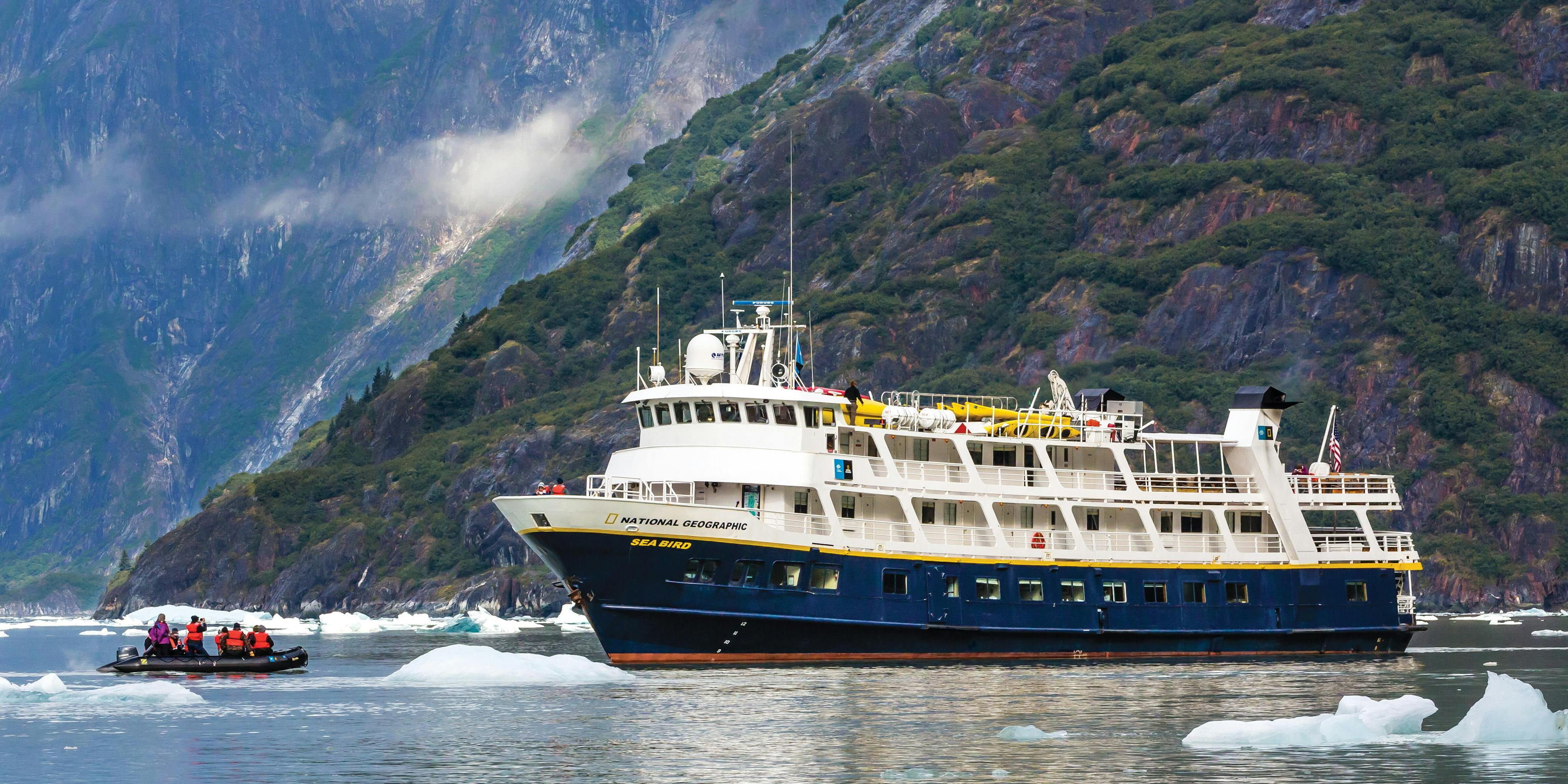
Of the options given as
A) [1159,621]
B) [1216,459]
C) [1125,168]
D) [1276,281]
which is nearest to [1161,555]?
[1159,621]

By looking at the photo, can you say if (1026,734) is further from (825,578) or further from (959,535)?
(959,535)

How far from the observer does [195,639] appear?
63.7m

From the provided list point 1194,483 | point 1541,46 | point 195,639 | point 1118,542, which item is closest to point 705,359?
point 1118,542

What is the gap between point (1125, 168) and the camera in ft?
616

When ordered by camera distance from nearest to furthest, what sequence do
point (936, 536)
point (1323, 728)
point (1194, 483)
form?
point (1323, 728)
point (936, 536)
point (1194, 483)

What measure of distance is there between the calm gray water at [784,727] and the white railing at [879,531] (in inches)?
167

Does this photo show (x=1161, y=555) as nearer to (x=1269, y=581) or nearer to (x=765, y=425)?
(x=1269, y=581)

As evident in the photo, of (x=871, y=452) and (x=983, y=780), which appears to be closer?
(x=983, y=780)

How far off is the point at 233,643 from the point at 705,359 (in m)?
18.0

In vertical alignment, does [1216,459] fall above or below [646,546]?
above

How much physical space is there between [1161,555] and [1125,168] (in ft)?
421

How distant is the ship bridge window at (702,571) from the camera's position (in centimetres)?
5725

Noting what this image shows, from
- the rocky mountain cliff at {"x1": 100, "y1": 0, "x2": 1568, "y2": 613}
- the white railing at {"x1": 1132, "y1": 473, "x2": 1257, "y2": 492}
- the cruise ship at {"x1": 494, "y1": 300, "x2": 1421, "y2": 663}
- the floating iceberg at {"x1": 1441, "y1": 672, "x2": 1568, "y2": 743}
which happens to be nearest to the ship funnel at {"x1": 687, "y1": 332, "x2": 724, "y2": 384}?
the cruise ship at {"x1": 494, "y1": 300, "x2": 1421, "y2": 663}

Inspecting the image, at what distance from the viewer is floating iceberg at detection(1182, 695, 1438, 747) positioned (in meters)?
39.3
